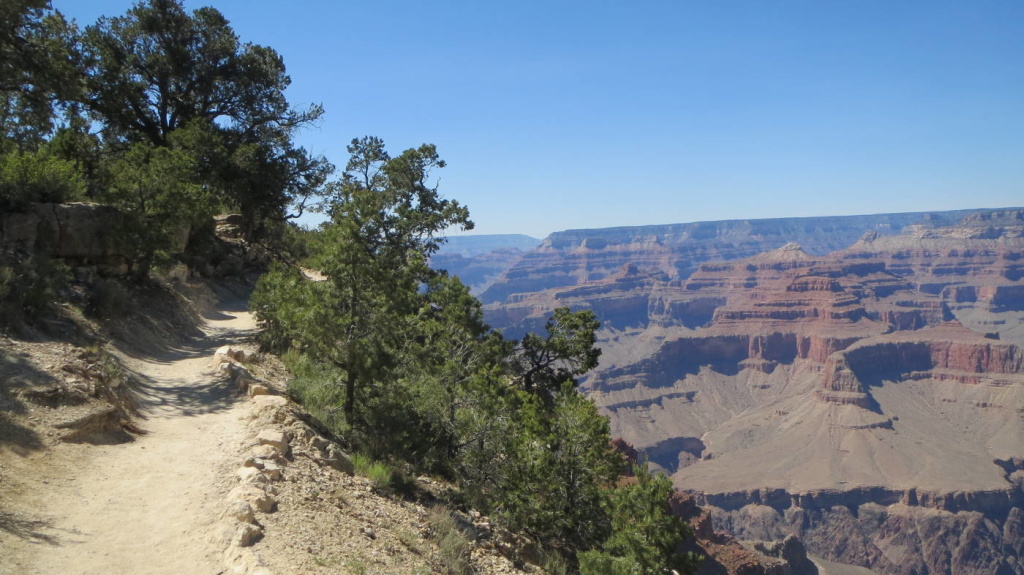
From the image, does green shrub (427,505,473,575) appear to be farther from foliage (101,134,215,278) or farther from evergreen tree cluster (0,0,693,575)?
foliage (101,134,215,278)

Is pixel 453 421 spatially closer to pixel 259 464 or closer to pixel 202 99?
pixel 259 464

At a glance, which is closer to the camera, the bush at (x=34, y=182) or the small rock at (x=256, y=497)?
the small rock at (x=256, y=497)

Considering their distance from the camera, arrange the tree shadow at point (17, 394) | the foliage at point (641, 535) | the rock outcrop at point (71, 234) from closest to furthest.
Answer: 1. the tree shadow at point (17, 394)
2. the foliage at point (641, 535)
3. the rock outcrop at point (71, 234)

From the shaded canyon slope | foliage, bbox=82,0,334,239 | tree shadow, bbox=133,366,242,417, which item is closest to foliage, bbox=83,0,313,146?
foliage, bbox=82,0,334,239

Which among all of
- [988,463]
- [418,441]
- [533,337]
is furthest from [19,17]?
[988,463]

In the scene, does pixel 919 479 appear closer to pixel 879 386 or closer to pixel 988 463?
pixel 988 463

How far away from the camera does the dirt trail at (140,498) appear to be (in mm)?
7223

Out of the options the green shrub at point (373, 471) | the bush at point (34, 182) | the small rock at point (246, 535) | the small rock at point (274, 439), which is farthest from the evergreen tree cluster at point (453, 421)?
the bush at point (34, 182)

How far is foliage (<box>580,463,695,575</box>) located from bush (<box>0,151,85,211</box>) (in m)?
16.8

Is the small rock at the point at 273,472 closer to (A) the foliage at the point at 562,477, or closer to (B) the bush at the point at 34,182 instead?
(A) the foliage at the point at 562,477

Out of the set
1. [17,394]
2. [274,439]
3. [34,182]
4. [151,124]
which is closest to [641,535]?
[274,439]

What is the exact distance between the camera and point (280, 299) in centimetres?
1528

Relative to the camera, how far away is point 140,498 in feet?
→ 28.8

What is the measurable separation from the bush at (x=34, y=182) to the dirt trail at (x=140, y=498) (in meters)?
8.10
